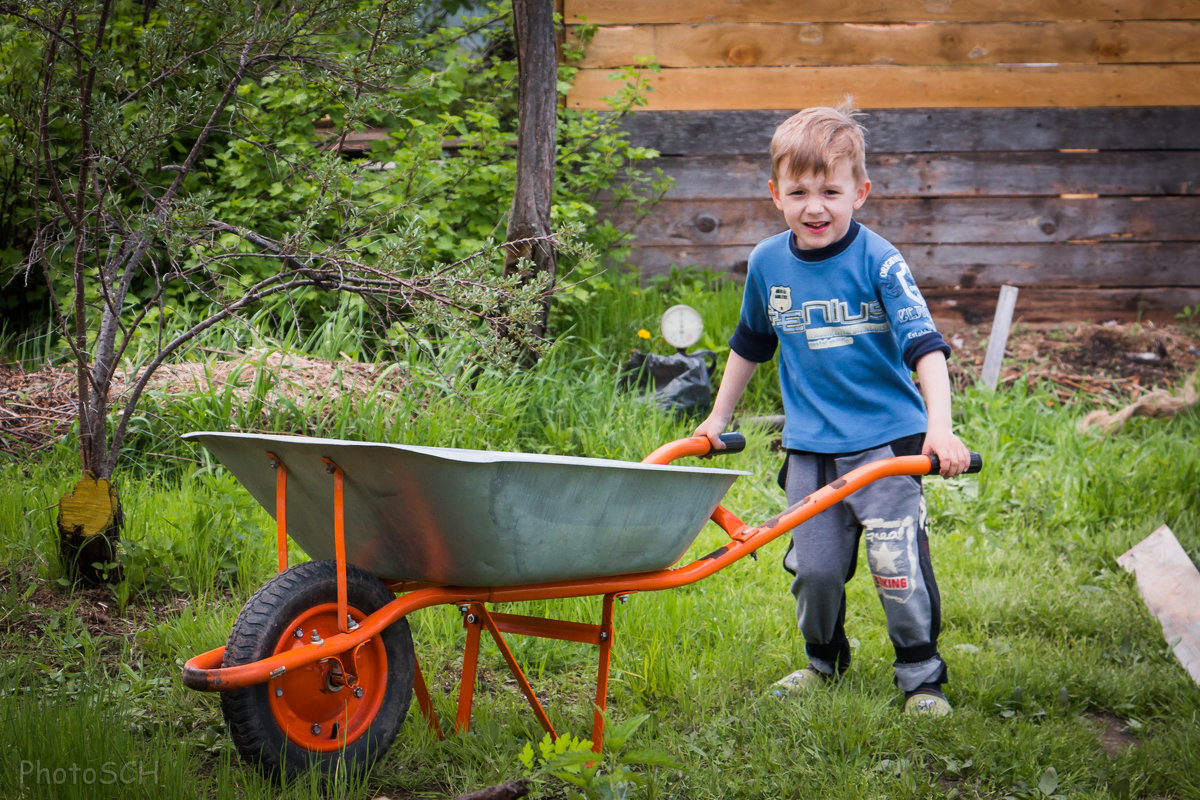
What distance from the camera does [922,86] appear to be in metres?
6.18

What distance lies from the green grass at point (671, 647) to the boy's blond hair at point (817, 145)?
123 centimetres

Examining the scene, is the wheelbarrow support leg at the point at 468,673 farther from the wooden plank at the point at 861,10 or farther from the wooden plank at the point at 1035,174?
the wooden plank at the point at 861,10

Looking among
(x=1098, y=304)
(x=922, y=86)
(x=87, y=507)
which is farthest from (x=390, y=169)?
(x=1098, y=304)

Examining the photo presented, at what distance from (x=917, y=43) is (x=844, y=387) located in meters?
4.69

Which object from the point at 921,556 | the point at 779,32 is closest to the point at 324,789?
the point at 921,556

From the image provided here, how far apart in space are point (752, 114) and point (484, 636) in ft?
14.4

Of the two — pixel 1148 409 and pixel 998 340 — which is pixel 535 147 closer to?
pixel 998 340

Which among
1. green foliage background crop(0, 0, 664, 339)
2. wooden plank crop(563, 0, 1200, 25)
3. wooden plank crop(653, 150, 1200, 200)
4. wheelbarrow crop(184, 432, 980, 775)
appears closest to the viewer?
wheelbarrow crop(184, 432, 980, 775)

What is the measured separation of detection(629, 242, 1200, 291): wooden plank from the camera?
249 inches

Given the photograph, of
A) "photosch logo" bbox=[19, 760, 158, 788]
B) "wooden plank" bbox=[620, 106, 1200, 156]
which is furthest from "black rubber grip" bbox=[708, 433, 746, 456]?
"wooden plank" bbox=[620, 106, 1200, 156]

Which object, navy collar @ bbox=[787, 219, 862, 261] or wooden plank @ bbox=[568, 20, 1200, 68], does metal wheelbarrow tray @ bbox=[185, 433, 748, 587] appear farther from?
wooden plank @ bbox=[568, 20, 1200, 68]

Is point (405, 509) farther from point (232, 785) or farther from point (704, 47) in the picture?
point (704, 47)

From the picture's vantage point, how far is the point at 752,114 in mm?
6059

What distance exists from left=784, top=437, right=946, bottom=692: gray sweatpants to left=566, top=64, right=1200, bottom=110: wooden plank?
4147 millimetres
